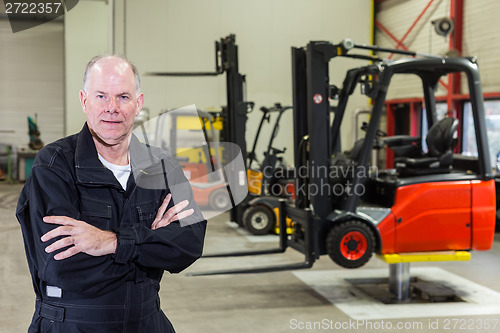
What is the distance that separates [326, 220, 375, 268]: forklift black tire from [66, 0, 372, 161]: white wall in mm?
11389

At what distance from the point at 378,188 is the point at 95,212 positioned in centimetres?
469

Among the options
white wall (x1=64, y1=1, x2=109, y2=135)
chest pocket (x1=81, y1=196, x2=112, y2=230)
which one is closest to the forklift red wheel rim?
chest pocket (x1=81, y1=196, x2=112, y2=230)

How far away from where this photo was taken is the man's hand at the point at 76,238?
1.88 meters

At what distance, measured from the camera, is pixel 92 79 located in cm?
201

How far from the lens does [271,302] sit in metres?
5.95

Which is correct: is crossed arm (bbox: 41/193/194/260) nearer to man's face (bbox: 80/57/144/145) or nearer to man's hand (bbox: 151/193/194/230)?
man's hand (bbox: 151/193/194/230)

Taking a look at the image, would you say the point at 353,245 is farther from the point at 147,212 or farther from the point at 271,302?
the point at 147,212

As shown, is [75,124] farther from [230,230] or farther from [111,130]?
[111,130]

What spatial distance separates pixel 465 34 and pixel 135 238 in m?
13.4

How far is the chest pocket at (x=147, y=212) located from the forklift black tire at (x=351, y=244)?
3869 millimetres

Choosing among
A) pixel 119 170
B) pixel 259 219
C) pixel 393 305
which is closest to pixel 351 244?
pixel 393 305

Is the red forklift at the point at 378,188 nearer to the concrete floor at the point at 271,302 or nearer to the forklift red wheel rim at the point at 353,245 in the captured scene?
the forklift red wheel rim at the point at 353,245

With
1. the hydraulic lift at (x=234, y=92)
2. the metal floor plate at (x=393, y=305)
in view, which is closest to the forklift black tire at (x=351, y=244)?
the metal floor plate at (x=393, y=305)

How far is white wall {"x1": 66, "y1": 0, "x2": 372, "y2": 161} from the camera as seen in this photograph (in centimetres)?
1656
